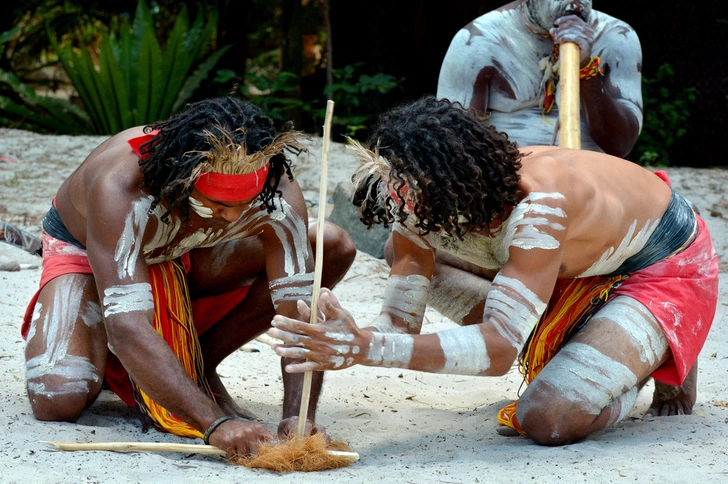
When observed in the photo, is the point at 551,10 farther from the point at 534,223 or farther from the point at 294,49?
the point at 294,49

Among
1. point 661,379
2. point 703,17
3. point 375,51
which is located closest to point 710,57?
point 703,17

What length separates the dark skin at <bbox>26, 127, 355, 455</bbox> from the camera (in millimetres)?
2273

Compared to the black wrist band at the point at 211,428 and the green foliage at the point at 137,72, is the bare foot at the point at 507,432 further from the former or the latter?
the green foliage at the point at 137,72

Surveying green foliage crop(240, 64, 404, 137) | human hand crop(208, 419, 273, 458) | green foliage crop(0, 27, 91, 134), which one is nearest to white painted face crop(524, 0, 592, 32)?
human hand crop(208, 419, 273, 458)

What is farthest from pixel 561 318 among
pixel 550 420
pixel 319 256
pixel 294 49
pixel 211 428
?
pixel 294 49

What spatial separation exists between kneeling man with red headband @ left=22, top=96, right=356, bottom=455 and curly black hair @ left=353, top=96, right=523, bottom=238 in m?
0.33

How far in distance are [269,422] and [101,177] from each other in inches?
37.0

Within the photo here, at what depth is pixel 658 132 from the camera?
7488 millimetres

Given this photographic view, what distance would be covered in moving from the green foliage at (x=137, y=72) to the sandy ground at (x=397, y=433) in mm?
3753

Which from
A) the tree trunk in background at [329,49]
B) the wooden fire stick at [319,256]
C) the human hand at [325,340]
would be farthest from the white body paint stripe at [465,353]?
the tree trunk in background at [329,49]

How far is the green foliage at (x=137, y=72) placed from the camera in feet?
24.8

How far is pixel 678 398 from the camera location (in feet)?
9.07

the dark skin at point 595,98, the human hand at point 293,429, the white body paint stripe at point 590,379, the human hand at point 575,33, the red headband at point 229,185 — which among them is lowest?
the human hand at point 293,429

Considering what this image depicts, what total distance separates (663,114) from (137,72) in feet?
15.1
